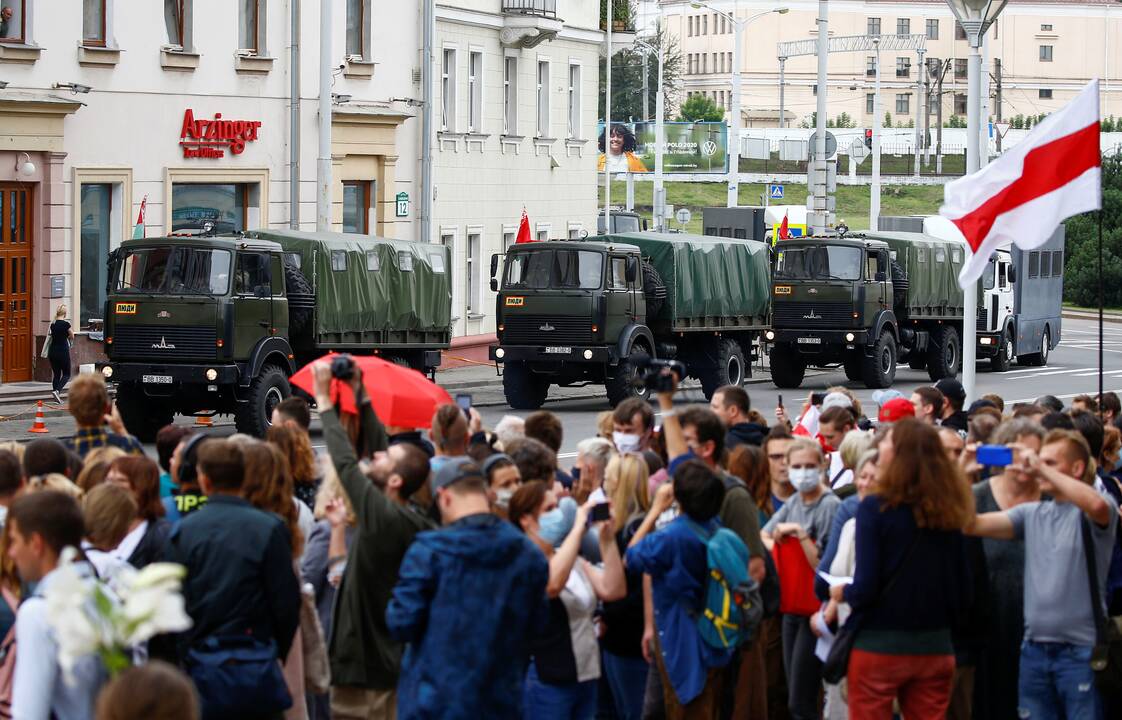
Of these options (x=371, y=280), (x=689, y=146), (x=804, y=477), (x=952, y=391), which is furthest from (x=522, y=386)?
(x=689, y=146)

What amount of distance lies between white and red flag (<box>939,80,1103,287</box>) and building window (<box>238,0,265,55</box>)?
2388 centimetres

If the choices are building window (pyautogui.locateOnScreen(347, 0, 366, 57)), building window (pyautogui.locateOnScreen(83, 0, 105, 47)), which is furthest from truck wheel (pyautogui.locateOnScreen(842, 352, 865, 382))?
building window (pyautogui.locateOnScreen(83, 0, 105, 47))

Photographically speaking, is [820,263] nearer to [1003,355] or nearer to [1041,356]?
[1003,355]

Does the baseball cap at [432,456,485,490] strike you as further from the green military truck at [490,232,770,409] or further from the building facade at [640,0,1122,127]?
the building facade at [640,0,1122,127]

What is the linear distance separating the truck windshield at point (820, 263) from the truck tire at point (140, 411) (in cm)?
1505

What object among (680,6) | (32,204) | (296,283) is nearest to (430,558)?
(296,283)

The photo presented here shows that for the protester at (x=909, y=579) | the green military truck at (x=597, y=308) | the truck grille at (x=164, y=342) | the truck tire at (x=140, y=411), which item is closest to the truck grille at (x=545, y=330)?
the green military truck at (x=597, y=308)

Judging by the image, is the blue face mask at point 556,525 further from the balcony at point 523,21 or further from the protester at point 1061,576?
the balcony at point 523,21

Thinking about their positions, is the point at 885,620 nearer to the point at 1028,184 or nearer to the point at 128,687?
the point at 128,687

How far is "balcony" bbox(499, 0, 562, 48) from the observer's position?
43719 millimetres

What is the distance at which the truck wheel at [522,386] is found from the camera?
30855 millimetres

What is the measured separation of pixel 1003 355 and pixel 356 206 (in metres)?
14.1

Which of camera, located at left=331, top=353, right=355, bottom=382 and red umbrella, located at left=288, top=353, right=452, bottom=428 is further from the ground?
camera, located at left=331, top=353, right=355, bottom=382

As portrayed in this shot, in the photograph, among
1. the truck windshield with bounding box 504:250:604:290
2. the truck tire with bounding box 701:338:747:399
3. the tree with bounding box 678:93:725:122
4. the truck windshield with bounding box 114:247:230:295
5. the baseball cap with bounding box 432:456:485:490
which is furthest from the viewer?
the tree with bounding box 678:93:725:122
